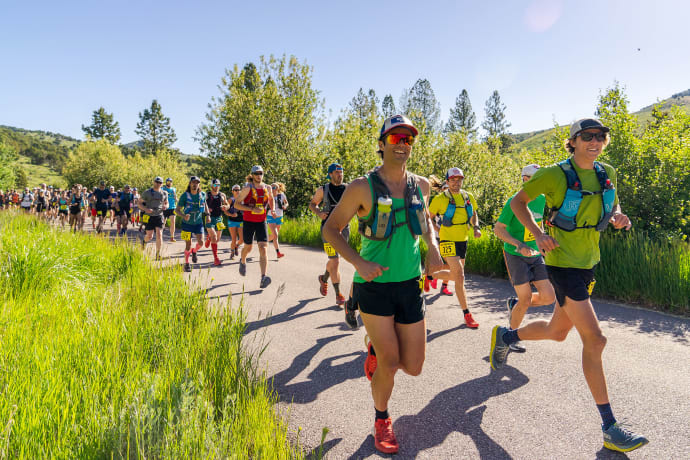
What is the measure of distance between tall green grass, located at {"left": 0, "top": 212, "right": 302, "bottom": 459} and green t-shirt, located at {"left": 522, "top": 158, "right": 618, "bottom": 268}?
8.00 feet

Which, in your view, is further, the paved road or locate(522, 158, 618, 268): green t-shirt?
locate(522, 158, 618, 268): green t-shirt

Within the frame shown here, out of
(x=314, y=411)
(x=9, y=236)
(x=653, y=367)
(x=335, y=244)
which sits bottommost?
(x=314, y=411)

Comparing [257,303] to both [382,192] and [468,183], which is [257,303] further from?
[468,183]

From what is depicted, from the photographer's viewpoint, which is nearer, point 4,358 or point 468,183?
point 4,358

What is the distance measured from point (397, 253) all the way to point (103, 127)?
108 metres

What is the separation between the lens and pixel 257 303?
269 inches

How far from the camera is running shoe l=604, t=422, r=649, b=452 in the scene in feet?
8.70

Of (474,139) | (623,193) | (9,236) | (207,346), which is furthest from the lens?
(474,139)

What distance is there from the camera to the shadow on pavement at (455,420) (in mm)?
2811

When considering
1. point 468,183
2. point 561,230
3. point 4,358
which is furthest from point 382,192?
point 468,183

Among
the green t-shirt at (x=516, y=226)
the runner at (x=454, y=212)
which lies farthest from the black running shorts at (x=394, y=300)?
the runner at (x=454, y=212)

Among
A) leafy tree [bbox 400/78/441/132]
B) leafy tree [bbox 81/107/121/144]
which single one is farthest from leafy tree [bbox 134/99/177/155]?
leafy tree [bbox 400/78/441/132]

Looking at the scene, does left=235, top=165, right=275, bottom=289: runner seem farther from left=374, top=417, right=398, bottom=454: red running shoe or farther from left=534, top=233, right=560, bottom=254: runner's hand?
left=534, top=233, right=560, bottom=254: runner's hand

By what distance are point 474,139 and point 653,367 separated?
17.7 m
